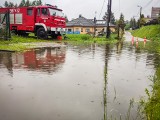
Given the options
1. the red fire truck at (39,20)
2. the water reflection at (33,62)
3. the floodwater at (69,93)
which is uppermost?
the red fire truck at (39,20)

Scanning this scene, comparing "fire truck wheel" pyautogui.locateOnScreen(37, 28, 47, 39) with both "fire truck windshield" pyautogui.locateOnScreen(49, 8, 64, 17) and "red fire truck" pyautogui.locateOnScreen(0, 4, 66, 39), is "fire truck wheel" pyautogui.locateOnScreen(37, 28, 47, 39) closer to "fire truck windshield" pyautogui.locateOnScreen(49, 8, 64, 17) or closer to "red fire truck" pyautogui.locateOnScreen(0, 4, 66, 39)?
"red fire truck" pyautogui.locateOnScreen(0, 4, 66, 39)

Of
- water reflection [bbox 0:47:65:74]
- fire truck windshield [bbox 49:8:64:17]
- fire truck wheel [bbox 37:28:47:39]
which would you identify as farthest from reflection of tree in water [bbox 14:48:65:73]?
fire truck wheel [bbox 37:28:47:39]

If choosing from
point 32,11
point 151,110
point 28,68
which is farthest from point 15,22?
point 151,110

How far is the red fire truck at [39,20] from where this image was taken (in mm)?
22969

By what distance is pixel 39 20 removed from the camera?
76.6 ft

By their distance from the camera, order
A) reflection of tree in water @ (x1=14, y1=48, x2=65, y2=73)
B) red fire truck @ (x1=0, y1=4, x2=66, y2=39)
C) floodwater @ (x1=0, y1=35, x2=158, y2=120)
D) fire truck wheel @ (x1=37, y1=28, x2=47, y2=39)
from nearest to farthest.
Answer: floodwater @ (x1=0, y1=35, x2=158, y2=120), reflection of tree in water @ (x1=14, y1=48, x2=65, y2=73), red fire truck @ (x1=0, y1=4, x2=66, y2=39), fire truck wheel @ (x1=37, y1=28, x2=47, y2=39)

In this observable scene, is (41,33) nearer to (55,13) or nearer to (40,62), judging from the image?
(55,13)

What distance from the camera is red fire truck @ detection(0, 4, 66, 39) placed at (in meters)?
23.0

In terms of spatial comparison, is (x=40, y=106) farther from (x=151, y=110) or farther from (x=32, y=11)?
(x=32, y=11)

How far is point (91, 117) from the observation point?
12.7 feet

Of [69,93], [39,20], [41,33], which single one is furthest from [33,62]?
[41,33]

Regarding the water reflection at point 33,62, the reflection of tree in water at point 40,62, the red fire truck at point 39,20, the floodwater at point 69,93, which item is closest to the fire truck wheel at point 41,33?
the red fire truck at point 39,20

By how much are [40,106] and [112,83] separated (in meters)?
2.40

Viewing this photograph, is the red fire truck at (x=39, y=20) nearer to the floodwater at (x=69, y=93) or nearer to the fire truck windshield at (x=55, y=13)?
the fire truck windshield at (x=55, y=13)
